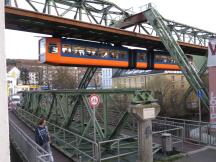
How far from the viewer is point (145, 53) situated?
2594 centimetres

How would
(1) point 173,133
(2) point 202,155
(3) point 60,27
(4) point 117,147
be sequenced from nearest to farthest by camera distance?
(4) point 117,147 < (2) point 202,155 < (1) point 173,133 < (3) point 60,27

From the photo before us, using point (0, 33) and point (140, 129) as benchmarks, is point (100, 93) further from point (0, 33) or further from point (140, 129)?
point (0, 33)

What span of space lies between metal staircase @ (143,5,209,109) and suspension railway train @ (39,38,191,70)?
3502 mm

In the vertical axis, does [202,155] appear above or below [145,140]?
below

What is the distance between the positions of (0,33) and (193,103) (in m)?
30.6

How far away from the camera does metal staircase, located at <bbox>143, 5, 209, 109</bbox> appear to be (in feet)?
60.8

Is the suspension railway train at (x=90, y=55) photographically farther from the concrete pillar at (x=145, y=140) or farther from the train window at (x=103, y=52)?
the concrete pillar at (x=145, y=140)

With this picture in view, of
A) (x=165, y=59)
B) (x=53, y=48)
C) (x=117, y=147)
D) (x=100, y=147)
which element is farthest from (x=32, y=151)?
(x=165, y=59)

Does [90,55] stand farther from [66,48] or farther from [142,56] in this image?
[142,56]

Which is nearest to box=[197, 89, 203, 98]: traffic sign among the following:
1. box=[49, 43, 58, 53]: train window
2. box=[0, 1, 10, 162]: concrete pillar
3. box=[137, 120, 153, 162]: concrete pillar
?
box=[137, 120, 153, 162]: concrete pillar

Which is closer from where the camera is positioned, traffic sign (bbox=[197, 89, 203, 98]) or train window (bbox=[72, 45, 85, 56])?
traffic sign (bbox=[197, 89, 203, 98])

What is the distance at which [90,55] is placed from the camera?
20.1 meters

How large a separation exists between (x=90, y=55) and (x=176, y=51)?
697cm

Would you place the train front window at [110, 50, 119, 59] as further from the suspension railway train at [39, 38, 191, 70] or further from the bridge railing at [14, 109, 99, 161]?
the bridge railing at [14, 109, 99, 161]
